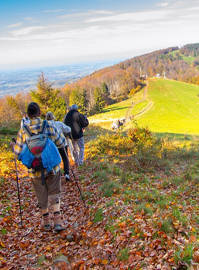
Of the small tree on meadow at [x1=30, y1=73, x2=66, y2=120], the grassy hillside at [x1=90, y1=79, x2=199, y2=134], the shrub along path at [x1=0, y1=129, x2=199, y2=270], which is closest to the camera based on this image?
the shrub along path at [x1=0, y1=129, x2=199, y2=270]

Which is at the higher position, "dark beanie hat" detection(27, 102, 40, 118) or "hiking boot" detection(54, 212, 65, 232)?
"dark beanie hat" detection(27, 102, 40, 118)

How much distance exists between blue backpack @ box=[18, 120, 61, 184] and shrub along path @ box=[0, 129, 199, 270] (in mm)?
1831

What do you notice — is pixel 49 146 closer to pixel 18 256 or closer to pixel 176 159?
pixel 18 256

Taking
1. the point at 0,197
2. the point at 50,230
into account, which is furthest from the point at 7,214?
the point at 50,230

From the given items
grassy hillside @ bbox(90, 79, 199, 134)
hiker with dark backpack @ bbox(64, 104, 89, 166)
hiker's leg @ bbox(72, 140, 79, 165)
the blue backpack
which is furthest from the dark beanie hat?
grassy hillside @ bbox(90, 79, 199, 134)

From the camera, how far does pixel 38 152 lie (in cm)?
461

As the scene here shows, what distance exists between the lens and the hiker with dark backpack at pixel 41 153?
462 cm

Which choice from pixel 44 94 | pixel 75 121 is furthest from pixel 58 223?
pixel 44 94

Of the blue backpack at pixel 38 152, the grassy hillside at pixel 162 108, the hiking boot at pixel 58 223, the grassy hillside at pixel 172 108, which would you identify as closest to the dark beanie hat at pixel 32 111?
the blue backpack at pixel 38 152

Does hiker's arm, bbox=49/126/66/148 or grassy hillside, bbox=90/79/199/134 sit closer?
hiker's arm, bbox=49/126/66/148

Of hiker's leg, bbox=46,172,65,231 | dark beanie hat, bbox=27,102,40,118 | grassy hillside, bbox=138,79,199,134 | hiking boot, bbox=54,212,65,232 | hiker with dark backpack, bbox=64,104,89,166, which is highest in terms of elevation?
dark beanie hat, bbox=27,102,40,118

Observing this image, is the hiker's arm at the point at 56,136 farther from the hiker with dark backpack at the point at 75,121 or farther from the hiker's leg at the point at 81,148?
the hiker's leg at the point at 81,148

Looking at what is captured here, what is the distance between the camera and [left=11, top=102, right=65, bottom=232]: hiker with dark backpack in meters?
4.62

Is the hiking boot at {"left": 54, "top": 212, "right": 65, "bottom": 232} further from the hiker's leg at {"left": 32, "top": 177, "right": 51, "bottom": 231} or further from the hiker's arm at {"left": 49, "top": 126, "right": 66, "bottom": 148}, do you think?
the hiker's arm at {"left": 49, "top": 126, "right": 66, "bottom": 148}
